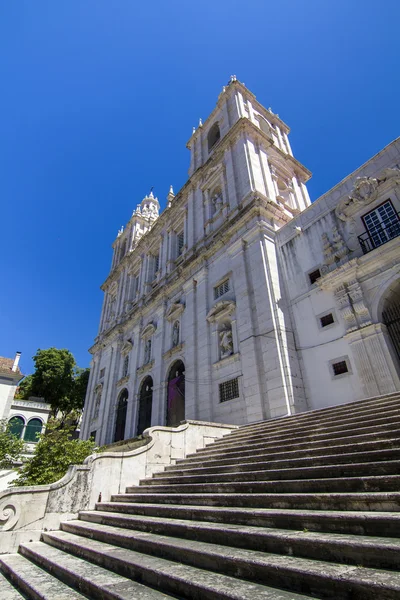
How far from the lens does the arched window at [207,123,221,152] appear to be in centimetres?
2766

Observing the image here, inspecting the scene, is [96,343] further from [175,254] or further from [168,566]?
[168,566]

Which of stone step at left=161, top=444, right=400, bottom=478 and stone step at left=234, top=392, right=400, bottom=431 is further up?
stone step at left=234, top=392, right=400, bottom=431

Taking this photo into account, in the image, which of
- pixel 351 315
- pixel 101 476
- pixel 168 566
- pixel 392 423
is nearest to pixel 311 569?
pixel 168 566

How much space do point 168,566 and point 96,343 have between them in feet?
100

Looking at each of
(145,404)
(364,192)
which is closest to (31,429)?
(145,404)

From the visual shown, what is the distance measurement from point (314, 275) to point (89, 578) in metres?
12.8

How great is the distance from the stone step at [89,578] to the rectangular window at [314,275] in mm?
12415

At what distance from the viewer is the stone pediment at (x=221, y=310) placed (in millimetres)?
16031

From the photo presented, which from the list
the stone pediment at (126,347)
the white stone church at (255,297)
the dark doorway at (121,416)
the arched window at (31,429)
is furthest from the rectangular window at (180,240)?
the arched window at (31,429)

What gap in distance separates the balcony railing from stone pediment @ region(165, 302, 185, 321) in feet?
37.4

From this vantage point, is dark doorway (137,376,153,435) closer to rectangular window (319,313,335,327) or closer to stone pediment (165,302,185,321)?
stone pediment (165,302,185,321)

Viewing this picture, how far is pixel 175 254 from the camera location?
25750 mm

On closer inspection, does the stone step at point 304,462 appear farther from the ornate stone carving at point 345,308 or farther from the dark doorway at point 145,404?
the dark doorway at point 145,404

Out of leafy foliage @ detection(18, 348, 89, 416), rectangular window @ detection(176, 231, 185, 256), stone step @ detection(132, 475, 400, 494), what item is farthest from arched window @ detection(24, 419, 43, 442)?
stone step @ detection(132, 475, 400, 494)
